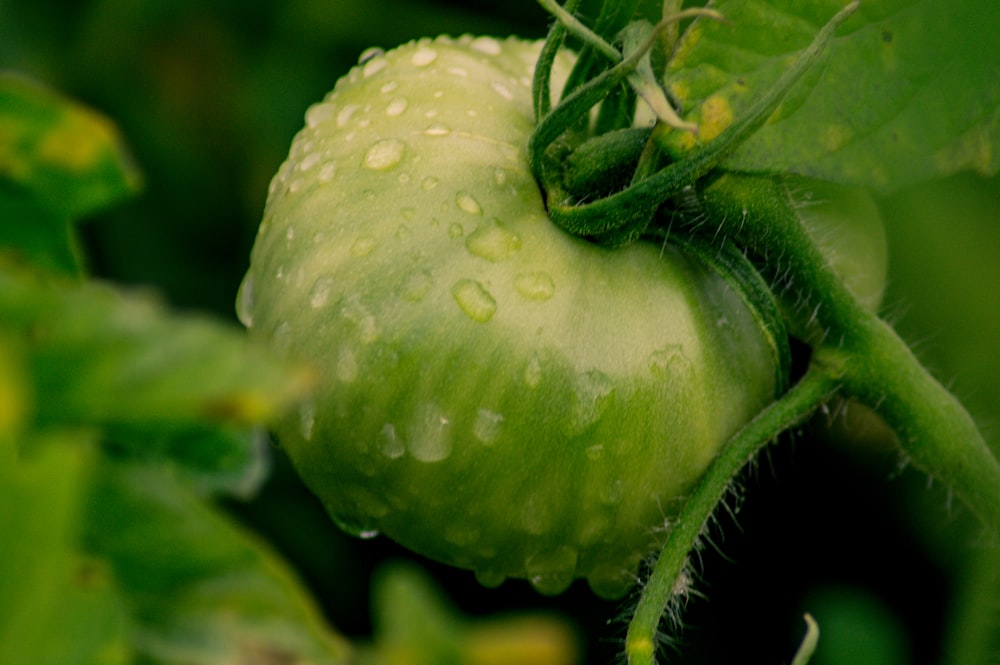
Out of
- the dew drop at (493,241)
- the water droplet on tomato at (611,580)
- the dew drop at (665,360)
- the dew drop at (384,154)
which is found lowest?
the water droplet on tomato at (611,580)

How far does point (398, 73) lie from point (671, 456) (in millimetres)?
346

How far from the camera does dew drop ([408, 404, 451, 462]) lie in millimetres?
711

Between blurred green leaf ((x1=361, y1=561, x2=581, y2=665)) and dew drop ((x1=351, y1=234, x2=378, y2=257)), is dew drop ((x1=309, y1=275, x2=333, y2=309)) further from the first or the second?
blurred green leaf ((x1=361, y1=561, x2=581, y2=665))

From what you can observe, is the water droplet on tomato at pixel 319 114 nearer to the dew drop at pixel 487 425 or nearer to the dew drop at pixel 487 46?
the dew drop at pixel 487 46

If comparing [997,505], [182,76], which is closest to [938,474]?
[997,505]

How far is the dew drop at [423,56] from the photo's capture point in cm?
86

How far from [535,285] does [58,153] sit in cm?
36

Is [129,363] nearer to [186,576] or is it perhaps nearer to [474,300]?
[186,576]

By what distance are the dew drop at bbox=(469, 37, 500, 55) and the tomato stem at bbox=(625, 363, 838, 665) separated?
1.14 feet

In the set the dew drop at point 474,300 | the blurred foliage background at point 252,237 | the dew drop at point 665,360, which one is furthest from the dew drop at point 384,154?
the blurred foliage background at point 252,237

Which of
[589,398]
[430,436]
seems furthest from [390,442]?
[589,398]

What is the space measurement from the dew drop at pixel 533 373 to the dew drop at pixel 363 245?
12cm

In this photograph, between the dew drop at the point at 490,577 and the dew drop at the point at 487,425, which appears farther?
the dew drop at the point at 490,577

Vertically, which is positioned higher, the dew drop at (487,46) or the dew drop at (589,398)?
the dew drop at (487,46)
